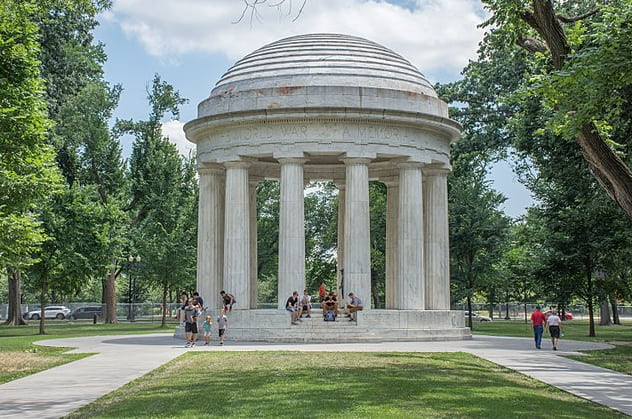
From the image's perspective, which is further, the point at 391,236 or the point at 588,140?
the point at 391,236

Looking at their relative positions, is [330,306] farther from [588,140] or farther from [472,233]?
[472,233]

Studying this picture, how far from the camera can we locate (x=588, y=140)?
77.8 feet

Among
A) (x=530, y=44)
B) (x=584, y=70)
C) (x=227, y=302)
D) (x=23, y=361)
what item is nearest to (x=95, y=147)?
(x=227, y=302)

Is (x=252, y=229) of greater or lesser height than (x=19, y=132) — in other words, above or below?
below

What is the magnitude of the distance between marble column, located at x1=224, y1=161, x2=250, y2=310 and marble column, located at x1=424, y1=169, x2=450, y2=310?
988cm

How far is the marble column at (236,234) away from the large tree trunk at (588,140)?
20239 mm

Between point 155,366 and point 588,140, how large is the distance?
48.3ft

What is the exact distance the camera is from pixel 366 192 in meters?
39.9

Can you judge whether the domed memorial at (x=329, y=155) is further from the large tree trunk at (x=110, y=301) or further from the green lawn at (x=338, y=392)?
Answer: the large tree trunk at (x=110, y=301)

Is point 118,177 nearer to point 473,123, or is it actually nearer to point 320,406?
point 473,123

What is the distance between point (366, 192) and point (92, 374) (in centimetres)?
1988

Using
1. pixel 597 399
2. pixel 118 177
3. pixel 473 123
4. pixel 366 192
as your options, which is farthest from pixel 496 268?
pixel 597 399

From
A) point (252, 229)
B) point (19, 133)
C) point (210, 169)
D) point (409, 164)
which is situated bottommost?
point (252, 229)

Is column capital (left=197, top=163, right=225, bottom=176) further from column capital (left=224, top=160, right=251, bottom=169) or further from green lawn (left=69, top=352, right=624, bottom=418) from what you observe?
green lawn (left=69, top=352, right=624, bottom=418)
